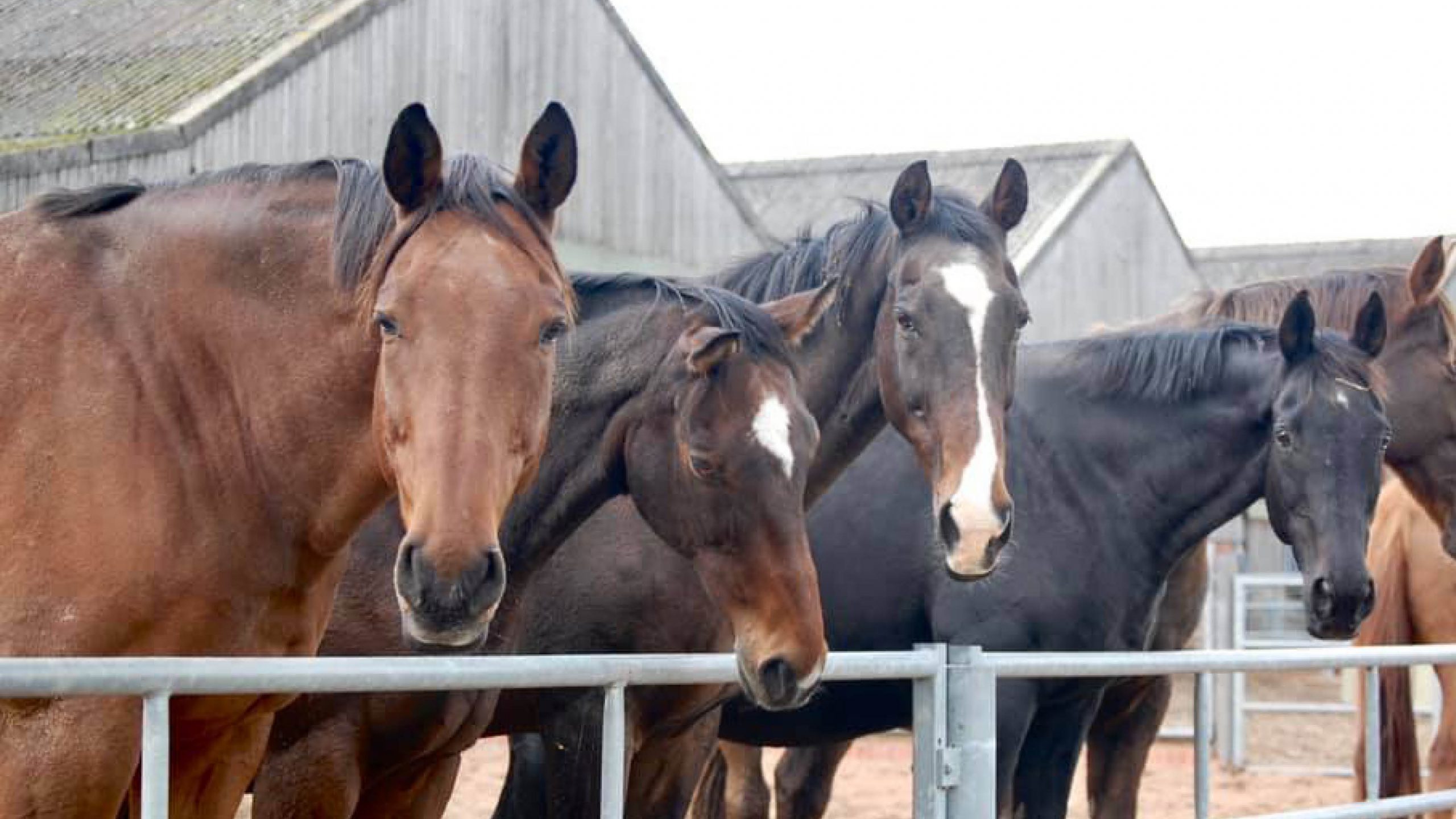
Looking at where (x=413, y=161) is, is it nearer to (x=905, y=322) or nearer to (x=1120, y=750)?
(x=905, y=322)

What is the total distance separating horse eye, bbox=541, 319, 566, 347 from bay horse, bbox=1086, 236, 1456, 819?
3851mm

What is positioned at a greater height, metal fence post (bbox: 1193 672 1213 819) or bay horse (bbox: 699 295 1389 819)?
bay horse (bbox: 699 295 1389 819)

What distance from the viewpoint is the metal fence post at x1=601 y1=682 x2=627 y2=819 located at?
2.99 meters

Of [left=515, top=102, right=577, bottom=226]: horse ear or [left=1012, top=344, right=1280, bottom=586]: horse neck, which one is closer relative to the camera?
[left=515, top=102, right=577, bottom=226]: horse ear

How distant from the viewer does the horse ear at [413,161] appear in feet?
10.4

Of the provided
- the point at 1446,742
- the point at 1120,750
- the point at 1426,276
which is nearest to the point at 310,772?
the point at 1120,750

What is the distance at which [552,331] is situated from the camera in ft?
10.4

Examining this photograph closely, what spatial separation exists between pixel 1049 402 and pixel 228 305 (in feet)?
11.3

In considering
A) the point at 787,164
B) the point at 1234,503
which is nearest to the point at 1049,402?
the point at 1234,503

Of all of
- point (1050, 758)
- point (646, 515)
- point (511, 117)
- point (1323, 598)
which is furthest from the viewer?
point (511, 117)

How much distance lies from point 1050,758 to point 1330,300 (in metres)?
2.36

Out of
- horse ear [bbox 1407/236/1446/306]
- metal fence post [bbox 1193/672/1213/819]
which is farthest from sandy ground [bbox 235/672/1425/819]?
metal fence post [bbox 1193/672/1213/819]

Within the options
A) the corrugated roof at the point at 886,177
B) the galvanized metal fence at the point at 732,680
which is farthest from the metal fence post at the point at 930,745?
the corrugated roof at the point at 886,177

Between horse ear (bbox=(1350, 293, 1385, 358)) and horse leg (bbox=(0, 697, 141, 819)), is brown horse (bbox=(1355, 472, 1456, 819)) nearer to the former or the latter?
horse ear (bbox=(1350, 293, 1385, 358))
